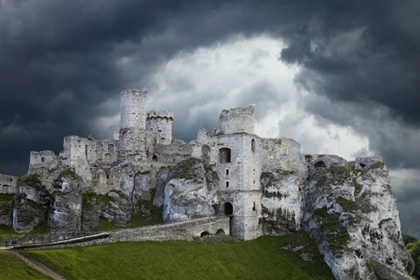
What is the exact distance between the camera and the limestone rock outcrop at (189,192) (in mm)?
71000

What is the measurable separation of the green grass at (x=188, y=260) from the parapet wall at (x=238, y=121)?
56.6 ft

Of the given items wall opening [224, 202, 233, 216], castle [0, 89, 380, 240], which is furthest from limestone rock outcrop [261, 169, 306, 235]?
wall opening [224, 202, 233, 216]

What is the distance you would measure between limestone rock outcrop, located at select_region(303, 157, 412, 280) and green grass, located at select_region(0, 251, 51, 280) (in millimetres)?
44227

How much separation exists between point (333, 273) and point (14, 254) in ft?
147

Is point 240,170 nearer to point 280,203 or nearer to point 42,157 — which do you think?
point 280,203

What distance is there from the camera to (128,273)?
4766 cm

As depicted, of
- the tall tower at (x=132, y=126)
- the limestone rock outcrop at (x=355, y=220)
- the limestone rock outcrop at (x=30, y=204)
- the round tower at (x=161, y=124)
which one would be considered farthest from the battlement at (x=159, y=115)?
the limestone rock outcrop at (x=355, y=220)

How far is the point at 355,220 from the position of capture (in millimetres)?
74250

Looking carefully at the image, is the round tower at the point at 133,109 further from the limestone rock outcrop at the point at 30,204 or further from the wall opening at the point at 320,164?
the wall opening at the point at 320,164

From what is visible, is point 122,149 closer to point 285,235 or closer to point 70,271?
point 285,235

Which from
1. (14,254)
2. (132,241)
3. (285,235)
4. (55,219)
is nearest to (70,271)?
(14,254)

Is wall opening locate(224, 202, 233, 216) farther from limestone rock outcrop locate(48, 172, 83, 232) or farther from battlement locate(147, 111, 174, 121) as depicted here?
limestone rock outcrop locate(48, 172, 83, 232)

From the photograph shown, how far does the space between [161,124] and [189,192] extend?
19275 mm

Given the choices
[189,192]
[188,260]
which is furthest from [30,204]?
[188,260]
